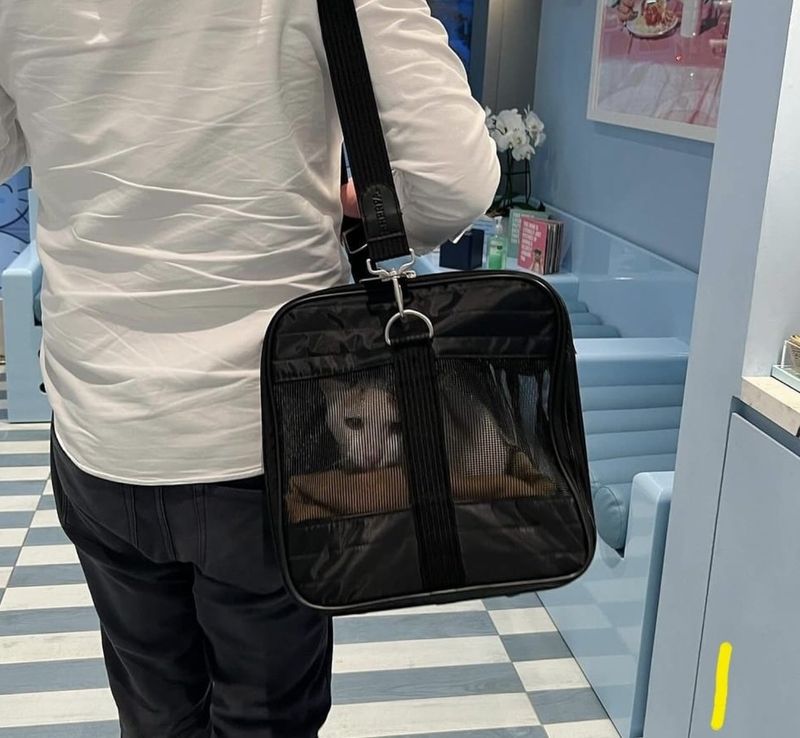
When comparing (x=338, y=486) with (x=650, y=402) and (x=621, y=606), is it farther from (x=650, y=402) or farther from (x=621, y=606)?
(x=650, y=402)

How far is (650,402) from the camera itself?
7.61ft

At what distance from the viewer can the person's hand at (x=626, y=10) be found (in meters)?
2.85

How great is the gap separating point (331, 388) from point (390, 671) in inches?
54.6

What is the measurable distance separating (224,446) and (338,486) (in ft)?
0.36

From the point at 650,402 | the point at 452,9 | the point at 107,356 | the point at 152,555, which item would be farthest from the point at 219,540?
the point at 452,9

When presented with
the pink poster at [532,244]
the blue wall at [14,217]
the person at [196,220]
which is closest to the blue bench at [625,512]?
the pink poster at [532,244]

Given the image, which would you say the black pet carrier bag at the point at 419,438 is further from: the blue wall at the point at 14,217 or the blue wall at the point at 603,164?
the blue wall at the point at 14,217

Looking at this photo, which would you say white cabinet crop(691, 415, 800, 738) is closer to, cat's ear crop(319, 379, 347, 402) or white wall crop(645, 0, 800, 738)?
white wall crop(645, 0, 800, 738)

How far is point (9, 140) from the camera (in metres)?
0.94

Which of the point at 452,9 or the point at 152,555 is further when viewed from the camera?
the point at 452,9

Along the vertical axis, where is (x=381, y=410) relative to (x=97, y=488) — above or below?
above

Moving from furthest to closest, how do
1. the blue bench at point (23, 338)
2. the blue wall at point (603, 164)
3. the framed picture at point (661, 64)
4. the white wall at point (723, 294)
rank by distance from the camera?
the blue bench at point (23, 338)
the blue wall at point (603, 164)
the framed picture at point (661, 64)
the white wall at point (723, 294)

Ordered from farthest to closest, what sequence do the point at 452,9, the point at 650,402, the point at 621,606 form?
the point at 452,9
the point at 650,402
the point at 621,606

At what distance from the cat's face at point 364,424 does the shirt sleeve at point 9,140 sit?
0.40m
